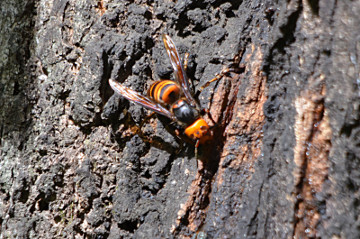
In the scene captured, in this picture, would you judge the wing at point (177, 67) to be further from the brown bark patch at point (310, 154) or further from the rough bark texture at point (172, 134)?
the brown bark patch at point (310, 154)

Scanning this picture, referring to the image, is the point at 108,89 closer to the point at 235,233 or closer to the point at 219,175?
the point at 219,175

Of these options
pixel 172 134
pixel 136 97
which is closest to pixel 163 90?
pixel 136 97

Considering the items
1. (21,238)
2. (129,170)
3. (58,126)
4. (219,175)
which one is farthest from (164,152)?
(21,238)

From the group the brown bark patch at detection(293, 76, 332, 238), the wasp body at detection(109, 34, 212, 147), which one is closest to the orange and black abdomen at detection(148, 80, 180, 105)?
the wasp body at detection(109, 34, 212, 147)

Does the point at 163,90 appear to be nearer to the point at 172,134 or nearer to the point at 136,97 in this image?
the point at 136,97

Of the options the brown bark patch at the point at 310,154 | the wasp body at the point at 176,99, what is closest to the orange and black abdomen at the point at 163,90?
the wasp body at the point at 176,99

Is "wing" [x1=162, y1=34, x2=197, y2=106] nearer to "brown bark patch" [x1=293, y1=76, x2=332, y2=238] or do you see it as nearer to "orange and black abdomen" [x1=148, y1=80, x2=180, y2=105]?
"orange and black abdomen" [x1=148, y1=80, x2=180, y2=105]
